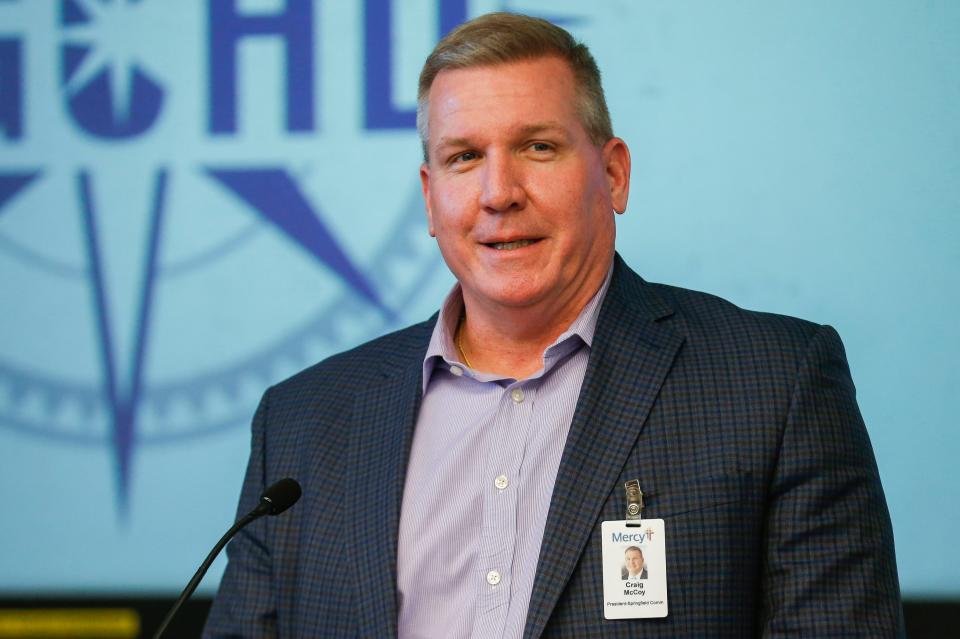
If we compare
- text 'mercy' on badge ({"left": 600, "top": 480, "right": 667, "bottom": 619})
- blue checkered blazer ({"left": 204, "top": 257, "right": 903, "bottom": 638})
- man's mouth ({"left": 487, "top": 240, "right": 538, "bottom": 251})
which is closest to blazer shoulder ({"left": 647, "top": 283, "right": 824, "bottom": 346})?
blue checkered blazer ({"left": 204, "top": 257, "right": 903, "bottom": 638})

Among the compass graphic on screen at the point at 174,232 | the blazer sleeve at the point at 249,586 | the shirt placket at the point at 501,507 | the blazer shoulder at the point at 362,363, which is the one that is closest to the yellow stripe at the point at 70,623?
the compass graphic on screen at the point at 174,232

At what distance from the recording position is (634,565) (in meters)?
1.91

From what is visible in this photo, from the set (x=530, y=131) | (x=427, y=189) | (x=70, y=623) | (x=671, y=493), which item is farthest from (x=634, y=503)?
(x=70, y=623)

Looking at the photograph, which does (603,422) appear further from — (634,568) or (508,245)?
(508,245)

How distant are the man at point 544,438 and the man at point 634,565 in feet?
0.16

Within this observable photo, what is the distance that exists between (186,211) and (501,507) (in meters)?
1.47

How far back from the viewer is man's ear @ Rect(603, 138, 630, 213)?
2336 mm

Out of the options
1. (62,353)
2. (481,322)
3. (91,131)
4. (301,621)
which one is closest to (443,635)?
(301,621)

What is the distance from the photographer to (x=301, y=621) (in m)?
2.14

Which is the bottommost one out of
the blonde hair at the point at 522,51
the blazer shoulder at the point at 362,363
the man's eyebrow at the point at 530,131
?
the blazer shoulder at the point at 362,363

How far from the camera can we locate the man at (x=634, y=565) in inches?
74.9

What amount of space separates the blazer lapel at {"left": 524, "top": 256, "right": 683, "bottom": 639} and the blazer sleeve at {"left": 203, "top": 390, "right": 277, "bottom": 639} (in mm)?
583

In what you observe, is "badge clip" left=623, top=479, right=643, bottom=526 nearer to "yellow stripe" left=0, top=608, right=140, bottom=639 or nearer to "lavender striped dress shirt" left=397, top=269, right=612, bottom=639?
"lavender striped dress shirt" left=397, top=269, right=612, bottom=639

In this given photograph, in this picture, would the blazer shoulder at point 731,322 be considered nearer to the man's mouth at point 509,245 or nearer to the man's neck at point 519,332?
the man's neck at point 519,332
